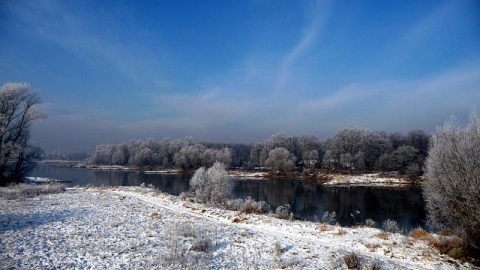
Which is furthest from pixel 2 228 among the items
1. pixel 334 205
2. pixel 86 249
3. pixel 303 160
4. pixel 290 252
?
pixel 303 160

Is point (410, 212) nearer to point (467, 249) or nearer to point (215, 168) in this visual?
point (215, 168)

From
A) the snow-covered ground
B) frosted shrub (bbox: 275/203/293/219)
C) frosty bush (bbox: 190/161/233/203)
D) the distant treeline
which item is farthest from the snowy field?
the distant treeline

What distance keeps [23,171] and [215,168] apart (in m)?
25.4

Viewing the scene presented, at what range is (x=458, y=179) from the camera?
11086 mm

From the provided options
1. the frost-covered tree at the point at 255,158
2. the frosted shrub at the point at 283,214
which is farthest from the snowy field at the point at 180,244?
the frost-covered tree at the point at 255,158

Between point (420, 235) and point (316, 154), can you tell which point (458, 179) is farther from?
point (316, 154)

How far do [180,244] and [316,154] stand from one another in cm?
8997

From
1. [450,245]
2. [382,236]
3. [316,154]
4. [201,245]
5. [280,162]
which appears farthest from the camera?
[316,154]

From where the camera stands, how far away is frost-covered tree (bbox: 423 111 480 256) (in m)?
10.8

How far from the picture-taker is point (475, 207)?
1069 centimetres

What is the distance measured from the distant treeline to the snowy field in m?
68.5

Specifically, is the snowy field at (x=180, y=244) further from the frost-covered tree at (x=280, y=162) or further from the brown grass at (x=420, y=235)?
the frost-covered tree at (x=280, y=162)

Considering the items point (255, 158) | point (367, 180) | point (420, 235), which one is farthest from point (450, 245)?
point (255, 158)

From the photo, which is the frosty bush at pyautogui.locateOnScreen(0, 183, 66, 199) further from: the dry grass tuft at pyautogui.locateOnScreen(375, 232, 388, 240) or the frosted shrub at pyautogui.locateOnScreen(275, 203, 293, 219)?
the dry grass tuft at pyautogui.locateOnScreen(375, 232, 388, 240)
